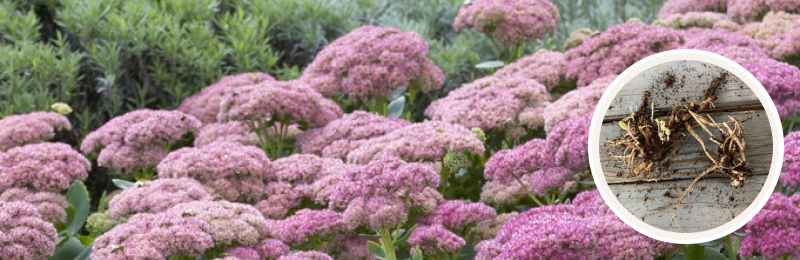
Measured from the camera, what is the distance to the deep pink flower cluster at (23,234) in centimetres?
346

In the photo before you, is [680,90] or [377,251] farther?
[377,251]

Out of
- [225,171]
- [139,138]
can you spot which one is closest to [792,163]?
[225,171]

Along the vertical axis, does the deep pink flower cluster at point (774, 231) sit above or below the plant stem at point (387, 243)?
above

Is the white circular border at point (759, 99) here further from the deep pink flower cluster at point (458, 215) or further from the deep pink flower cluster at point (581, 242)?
the deep pink flower cluster at point (458, 215)

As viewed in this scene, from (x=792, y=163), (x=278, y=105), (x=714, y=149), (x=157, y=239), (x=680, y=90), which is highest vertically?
(x=680, y=90)

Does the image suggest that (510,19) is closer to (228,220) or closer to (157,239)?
(228,220)

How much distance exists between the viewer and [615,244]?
293cm

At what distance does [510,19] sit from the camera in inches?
230

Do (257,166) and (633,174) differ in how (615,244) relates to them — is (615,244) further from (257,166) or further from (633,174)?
(257,166)

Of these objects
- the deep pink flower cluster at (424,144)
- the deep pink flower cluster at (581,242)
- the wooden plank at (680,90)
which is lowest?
the deep pink flower cluster at (424,144)

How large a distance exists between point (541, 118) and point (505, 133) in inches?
8.6

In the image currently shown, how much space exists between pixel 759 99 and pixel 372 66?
351cm

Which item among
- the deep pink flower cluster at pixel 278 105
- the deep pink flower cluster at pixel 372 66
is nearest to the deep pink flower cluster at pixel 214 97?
the deep pink flower cluster at pixel 372 66

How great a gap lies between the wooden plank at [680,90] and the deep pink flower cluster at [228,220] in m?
1.70
